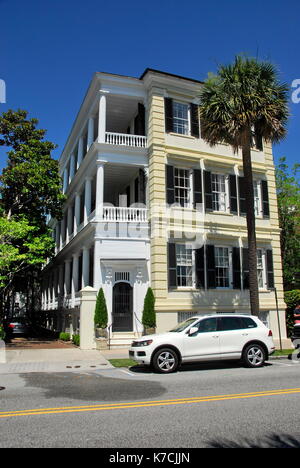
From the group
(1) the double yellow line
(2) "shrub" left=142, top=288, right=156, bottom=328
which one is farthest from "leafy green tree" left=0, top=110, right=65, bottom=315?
(1) the double yellow line

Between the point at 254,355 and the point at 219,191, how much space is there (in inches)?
456

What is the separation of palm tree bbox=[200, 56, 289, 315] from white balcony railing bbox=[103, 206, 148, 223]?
5.47 m

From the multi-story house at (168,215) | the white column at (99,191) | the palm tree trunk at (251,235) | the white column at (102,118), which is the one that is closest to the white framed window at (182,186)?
the multi-story house at (168,215)

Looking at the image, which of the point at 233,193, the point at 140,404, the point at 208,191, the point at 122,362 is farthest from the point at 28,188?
the point at 140,404

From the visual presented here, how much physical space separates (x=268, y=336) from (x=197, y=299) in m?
7.39

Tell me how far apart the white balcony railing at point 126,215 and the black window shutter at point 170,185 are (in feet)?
4.47

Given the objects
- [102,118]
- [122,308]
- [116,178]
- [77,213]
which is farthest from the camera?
[77,213]

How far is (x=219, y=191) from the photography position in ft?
71.9

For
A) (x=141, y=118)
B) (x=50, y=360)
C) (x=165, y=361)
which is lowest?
(x=50, y=360)

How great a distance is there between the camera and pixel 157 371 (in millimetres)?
11219

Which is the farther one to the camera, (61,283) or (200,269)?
(61,283)

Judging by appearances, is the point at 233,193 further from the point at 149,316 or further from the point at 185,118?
the point at 149,316

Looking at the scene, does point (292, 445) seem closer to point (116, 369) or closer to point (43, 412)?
point (43, 412)

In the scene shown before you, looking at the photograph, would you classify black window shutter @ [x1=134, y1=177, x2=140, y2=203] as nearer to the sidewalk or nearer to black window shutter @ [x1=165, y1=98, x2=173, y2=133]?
black window shutter @ [x1=165, y1=98, x2=173, y2=133]
